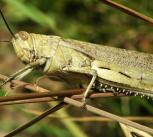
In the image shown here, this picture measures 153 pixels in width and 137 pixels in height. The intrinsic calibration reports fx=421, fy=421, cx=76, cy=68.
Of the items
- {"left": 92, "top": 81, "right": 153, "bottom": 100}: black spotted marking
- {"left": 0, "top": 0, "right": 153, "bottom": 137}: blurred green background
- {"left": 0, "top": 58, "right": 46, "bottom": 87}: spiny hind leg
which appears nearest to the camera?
{"left": 0, "top": 58, "right": 46, "bottom": 87}: spiny hind leg

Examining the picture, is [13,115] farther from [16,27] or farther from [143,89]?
[143,89]

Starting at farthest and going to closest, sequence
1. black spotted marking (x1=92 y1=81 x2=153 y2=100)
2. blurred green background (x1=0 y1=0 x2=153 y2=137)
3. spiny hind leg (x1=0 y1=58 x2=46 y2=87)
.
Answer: blurred green background (x1=0 y1=0 x2=153 y2=137) < black spotted marking (x1=92 y1=81 x2=153 y2=100) < spiny hind leg (x1=0 y1=58 x2=46 y2=87)

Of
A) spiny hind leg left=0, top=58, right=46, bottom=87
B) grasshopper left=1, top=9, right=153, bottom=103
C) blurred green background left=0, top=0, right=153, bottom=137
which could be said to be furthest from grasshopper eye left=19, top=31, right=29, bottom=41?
blurred green background left=0, top=0, right=153, bottom=137

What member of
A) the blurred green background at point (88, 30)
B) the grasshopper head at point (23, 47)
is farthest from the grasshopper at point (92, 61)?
the blurred green background at point (88, 30)

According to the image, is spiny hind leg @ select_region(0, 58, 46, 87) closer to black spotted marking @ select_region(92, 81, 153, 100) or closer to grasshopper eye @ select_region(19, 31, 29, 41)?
grasshopper eye @ select_region(19, 31, 29, 41)

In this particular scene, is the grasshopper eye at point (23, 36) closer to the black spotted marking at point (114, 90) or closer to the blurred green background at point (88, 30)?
the black spotted marking at point (114, 90)

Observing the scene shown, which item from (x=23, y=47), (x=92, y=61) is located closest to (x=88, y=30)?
(x=92, y=61)

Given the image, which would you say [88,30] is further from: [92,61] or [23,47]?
[23,47]

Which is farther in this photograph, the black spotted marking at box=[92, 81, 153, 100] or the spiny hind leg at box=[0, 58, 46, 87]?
the black spotted marking at box=[92, 81, 153, 100]
